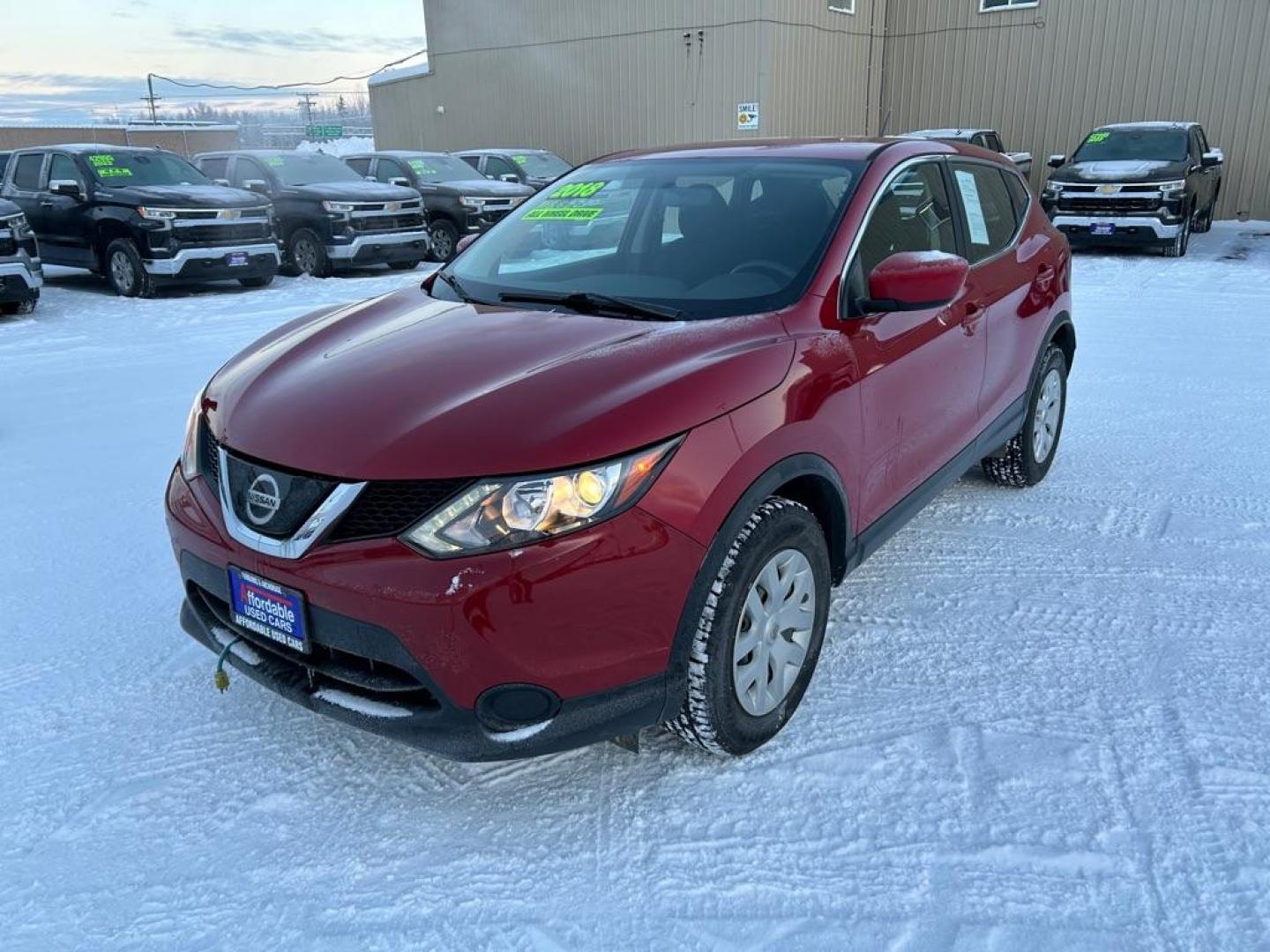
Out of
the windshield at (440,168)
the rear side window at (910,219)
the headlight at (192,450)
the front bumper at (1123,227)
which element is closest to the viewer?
the headlight at (192,450)

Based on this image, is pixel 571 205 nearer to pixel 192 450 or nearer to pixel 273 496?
pixel 192 450

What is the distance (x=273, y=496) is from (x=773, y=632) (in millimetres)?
1366

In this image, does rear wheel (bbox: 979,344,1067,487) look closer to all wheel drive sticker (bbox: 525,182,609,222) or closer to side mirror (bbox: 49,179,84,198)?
all wheel drive sticker (bbox: 525,182,609,222)

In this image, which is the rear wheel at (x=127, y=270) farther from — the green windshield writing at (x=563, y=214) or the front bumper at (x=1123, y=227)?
the front bumper at (x=1123, y=227)

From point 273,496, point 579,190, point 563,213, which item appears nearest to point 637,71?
point 579,190

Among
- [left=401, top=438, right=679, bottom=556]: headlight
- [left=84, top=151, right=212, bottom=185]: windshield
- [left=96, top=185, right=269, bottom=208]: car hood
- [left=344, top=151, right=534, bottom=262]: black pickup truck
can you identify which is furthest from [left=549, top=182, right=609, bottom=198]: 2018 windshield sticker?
[left=344, top=151, right=534, bottom=262]: black pickup truck

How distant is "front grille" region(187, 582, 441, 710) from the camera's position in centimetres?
233

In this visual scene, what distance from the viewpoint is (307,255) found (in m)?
12.6

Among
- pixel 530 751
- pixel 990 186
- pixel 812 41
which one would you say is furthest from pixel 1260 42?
pixel 530 751

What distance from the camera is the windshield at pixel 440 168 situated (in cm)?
1442

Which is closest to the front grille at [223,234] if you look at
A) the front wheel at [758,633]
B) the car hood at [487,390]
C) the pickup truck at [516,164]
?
the pickup truck at [516,164]

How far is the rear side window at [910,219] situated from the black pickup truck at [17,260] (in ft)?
29.1

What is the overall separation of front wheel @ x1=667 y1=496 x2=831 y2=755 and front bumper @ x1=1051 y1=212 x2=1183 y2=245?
11829mm

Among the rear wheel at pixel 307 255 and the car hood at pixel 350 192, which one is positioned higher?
the car hood at pixel 350 192
